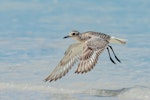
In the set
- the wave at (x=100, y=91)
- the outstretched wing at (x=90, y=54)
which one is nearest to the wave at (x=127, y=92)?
the wave at (x=100, y=91)

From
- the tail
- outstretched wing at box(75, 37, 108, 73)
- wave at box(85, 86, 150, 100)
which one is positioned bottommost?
wave at box(85, 86, 150, 100)

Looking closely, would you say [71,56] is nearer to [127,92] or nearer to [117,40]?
[117,40]

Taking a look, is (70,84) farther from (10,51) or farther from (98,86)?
(10,51)

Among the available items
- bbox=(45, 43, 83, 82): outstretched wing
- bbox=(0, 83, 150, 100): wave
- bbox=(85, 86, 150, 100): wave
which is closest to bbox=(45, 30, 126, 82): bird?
bbox=(45, 43, 83, 82): outstretched wing

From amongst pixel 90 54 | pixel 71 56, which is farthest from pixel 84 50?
pixel 71 56

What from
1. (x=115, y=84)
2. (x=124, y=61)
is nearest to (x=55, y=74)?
(x=115, y=84)

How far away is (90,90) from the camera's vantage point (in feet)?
84.4

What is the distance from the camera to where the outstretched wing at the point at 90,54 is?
22250 mm

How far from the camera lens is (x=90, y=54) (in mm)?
22656

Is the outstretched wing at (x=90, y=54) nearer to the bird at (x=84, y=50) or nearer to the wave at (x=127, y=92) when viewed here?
the bird at (x=84, y=50)

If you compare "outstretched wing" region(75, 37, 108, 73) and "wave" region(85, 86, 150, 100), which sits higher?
"outstretched wing" region(75, 37, 108, 73)

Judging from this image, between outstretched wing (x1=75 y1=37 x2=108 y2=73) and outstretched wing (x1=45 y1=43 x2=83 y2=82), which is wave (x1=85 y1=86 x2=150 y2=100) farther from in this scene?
outstretched wing (x1=75 y1=37 x2=108 y2=73)

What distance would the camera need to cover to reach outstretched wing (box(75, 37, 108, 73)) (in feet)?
73.0

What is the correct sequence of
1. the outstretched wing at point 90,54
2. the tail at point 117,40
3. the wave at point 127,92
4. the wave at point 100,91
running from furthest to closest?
the tail at point 117,40, the wave at point 100,91, the wave at point 127,92, the outstretched wing at point 90,54
